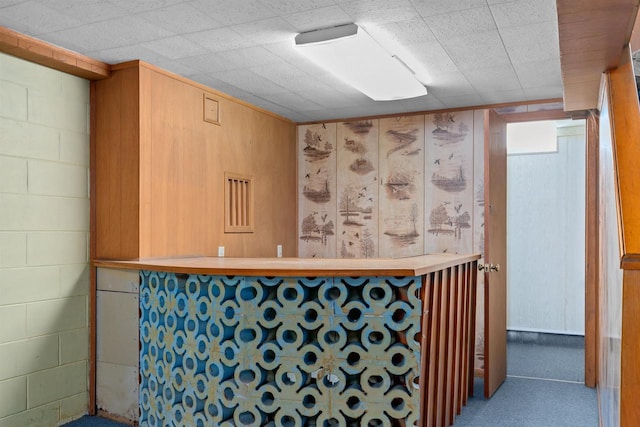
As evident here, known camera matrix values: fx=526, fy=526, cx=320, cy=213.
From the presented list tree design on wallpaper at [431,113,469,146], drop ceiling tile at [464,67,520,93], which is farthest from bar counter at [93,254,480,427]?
tree design on wallpaper at [431,113,469,146]

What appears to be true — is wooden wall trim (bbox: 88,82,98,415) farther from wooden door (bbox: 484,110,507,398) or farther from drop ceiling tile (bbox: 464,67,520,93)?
wooden door (bbox: 484,110,507,398)

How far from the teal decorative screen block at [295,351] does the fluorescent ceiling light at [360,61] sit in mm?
1407

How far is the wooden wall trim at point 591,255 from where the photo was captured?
433cm

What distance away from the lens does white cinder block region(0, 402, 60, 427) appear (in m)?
3.15

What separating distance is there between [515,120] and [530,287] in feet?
6.98

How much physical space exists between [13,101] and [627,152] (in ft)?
10.6

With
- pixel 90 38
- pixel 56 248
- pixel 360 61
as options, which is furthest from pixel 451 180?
pixel 56 248

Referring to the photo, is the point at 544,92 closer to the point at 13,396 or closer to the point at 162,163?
the point at 162,163

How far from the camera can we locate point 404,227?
201 inches

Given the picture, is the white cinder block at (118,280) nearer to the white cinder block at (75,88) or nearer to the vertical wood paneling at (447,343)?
the white cinder block at (75,88)

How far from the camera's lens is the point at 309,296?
264 centimetres

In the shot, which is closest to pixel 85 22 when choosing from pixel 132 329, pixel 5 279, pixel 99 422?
pixel 5 279

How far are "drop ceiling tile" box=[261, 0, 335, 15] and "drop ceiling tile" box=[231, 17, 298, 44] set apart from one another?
13 cm

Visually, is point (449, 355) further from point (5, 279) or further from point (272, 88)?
point (5, 279)
